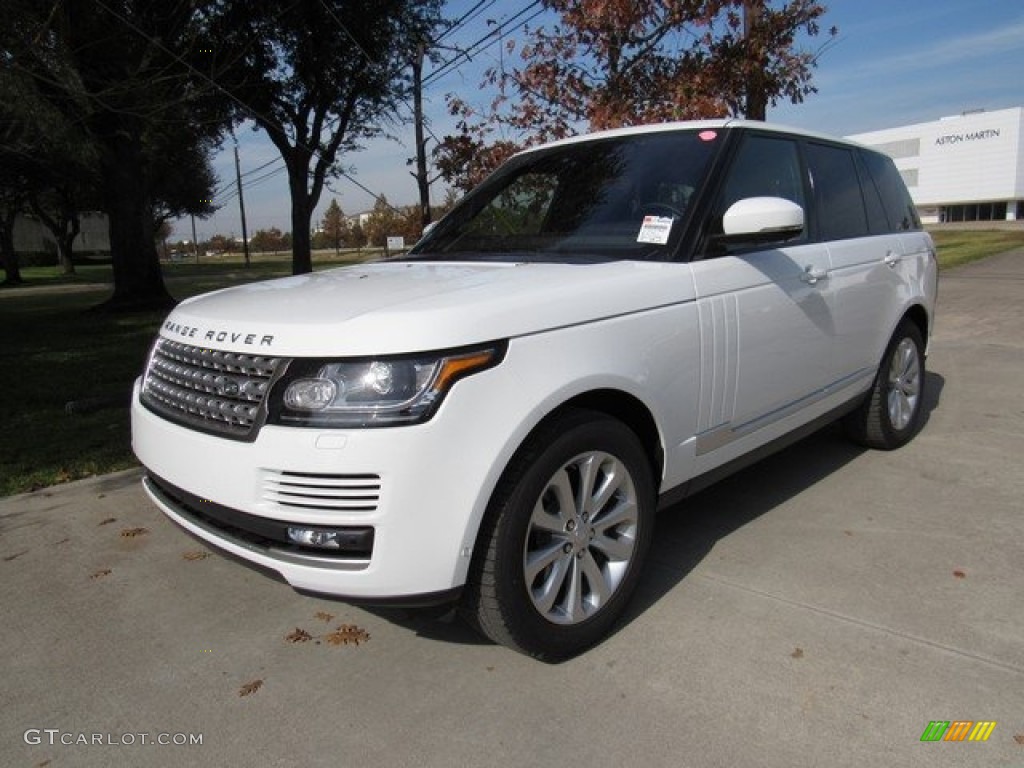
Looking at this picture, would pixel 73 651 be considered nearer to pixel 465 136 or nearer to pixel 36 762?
pixel 36 762

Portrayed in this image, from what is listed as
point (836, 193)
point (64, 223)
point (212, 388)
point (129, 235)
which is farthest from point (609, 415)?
point (64, 223)

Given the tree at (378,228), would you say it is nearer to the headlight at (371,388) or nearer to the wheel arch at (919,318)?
the wheel arch at (919,318)

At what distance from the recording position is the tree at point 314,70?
655 inches

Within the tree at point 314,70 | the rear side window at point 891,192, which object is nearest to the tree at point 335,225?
the tree at point 314,70

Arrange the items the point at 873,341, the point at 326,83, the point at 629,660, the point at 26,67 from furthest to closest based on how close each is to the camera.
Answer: the point at 326,83
the point at 26,67
the point at 873,341
the point at 629,660

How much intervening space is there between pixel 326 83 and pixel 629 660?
62.1 ft

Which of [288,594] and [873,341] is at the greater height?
[873,341]

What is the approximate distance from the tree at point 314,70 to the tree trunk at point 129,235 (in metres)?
2.60

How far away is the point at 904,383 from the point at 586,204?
2.73 meters

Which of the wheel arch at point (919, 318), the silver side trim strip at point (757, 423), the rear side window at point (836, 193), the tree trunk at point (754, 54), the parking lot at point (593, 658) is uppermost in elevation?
the tree trunk at point (754, 54)

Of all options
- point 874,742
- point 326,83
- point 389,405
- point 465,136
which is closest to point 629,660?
point 874,742

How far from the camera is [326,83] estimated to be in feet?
63.1

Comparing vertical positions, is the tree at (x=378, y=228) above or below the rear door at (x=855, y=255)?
above

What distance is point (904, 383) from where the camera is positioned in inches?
203
